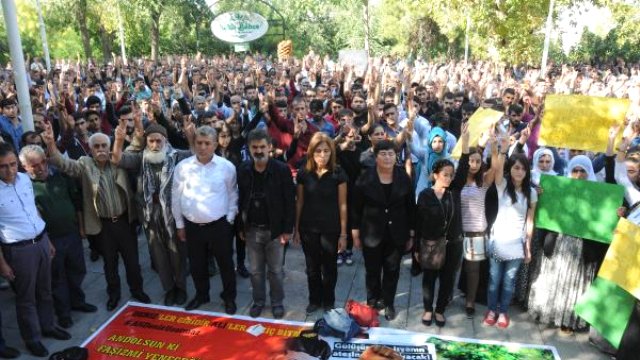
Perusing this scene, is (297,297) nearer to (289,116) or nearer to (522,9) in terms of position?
(289,116)

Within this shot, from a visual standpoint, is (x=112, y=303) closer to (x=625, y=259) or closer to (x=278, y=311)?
(x=278, y=311)

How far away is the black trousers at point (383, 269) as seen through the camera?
4539 millimetres

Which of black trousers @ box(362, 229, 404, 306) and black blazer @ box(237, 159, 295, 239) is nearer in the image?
black blazer @ box(237, 159, 295, 239)

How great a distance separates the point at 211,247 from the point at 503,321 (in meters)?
2.83

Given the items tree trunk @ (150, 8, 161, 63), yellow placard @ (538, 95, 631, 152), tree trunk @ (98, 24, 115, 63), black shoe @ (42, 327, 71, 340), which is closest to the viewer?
yellow placard @ (538, 95, 631, 152)

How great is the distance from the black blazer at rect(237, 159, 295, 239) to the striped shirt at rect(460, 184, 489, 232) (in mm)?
1545

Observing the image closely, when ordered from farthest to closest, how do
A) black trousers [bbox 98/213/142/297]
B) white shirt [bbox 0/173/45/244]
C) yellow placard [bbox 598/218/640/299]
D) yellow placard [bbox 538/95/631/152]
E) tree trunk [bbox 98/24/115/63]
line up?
tree trunk [bbox 98/24/115/63] < black trousers [bbox 98/213/142/297] < yellow placard [bbox 538/95/631/152] < white shirt [bbox 0/173/45/244] < yellow placard [bbox 598/218/640/299]

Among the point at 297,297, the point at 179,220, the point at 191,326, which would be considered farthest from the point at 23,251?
the point at 297,297

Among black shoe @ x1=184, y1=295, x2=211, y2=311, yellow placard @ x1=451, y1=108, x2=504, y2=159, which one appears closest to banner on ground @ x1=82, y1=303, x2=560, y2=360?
black shoe @ x1=184, y1=295, x2=211, y2=311

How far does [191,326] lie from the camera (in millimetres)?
4602

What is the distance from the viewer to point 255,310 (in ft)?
15.7

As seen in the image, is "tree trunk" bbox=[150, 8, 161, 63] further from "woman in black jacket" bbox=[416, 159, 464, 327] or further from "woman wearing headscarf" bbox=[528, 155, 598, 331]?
"woman wearing headscarf" bbox=[528, 155, 598, 331]

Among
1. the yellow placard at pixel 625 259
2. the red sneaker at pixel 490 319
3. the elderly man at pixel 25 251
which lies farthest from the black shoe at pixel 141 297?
the yellow placard at pixel 625 259

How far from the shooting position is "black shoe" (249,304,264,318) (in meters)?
4.77
